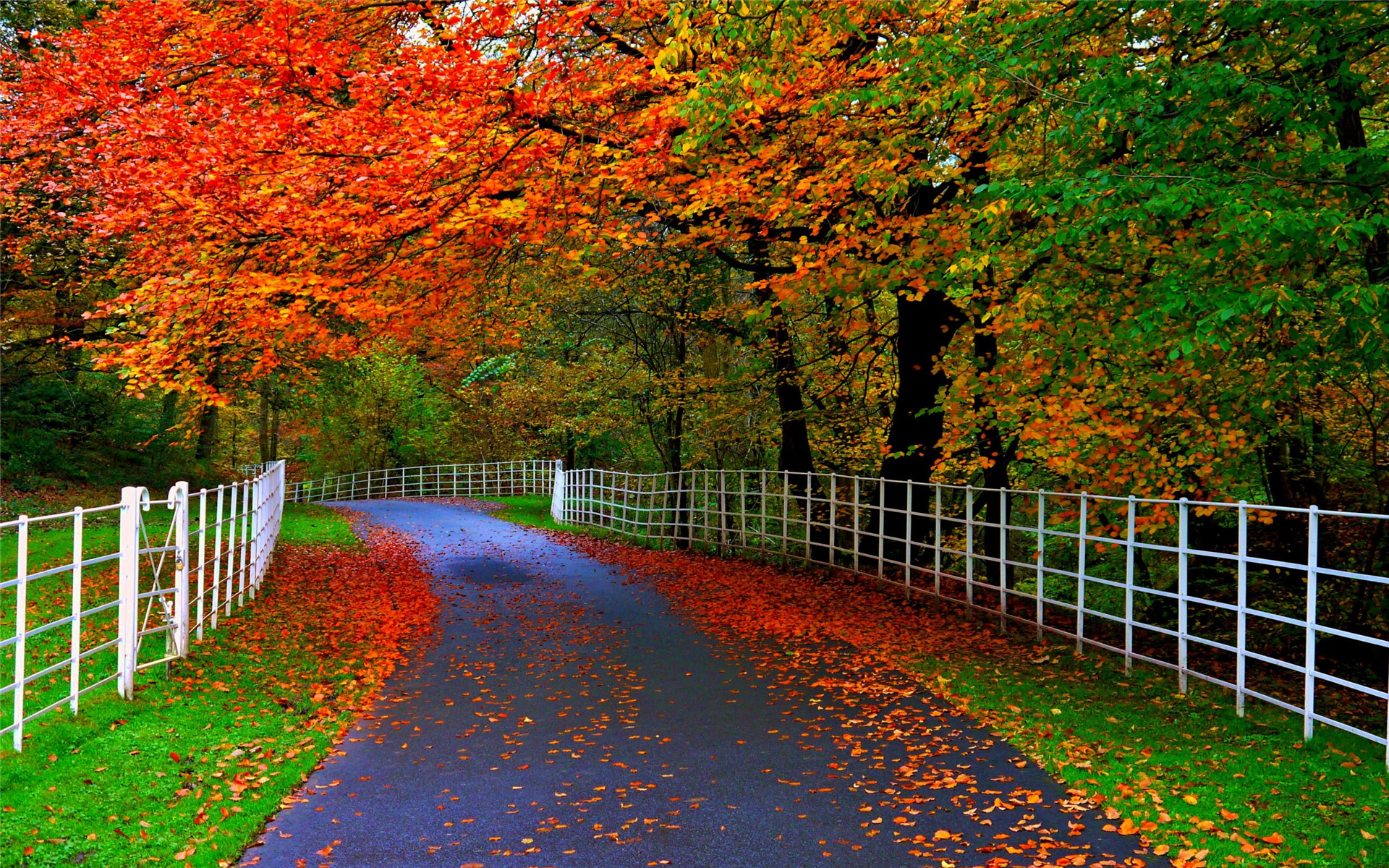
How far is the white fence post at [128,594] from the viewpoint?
729 centimetres

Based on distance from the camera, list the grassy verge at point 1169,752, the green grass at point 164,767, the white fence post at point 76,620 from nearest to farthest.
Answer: the green grass at point 164,767 → the grassy verge at point 1169,752 → the white fence post at point 76,620

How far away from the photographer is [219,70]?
1321cm

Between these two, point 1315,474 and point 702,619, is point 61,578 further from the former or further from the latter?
point 1315,474

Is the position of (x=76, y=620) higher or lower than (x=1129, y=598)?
higher

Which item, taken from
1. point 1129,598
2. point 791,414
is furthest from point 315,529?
point 1129,598

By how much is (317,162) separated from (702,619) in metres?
6.54

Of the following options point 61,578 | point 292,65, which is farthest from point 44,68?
point 61,578

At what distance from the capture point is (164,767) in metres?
5.93

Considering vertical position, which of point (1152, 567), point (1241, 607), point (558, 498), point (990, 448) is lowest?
point (1152, 567)

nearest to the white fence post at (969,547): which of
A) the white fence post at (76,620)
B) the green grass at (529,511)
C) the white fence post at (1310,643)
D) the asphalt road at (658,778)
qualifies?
the asphalt road at (658,778)

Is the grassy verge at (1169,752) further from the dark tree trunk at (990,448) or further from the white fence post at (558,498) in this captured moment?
the white fence post at (558,498)

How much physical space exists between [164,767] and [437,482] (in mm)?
36450

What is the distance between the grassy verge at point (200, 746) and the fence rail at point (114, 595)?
25 cm

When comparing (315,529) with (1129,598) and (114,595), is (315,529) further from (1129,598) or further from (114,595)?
(1129,598)
